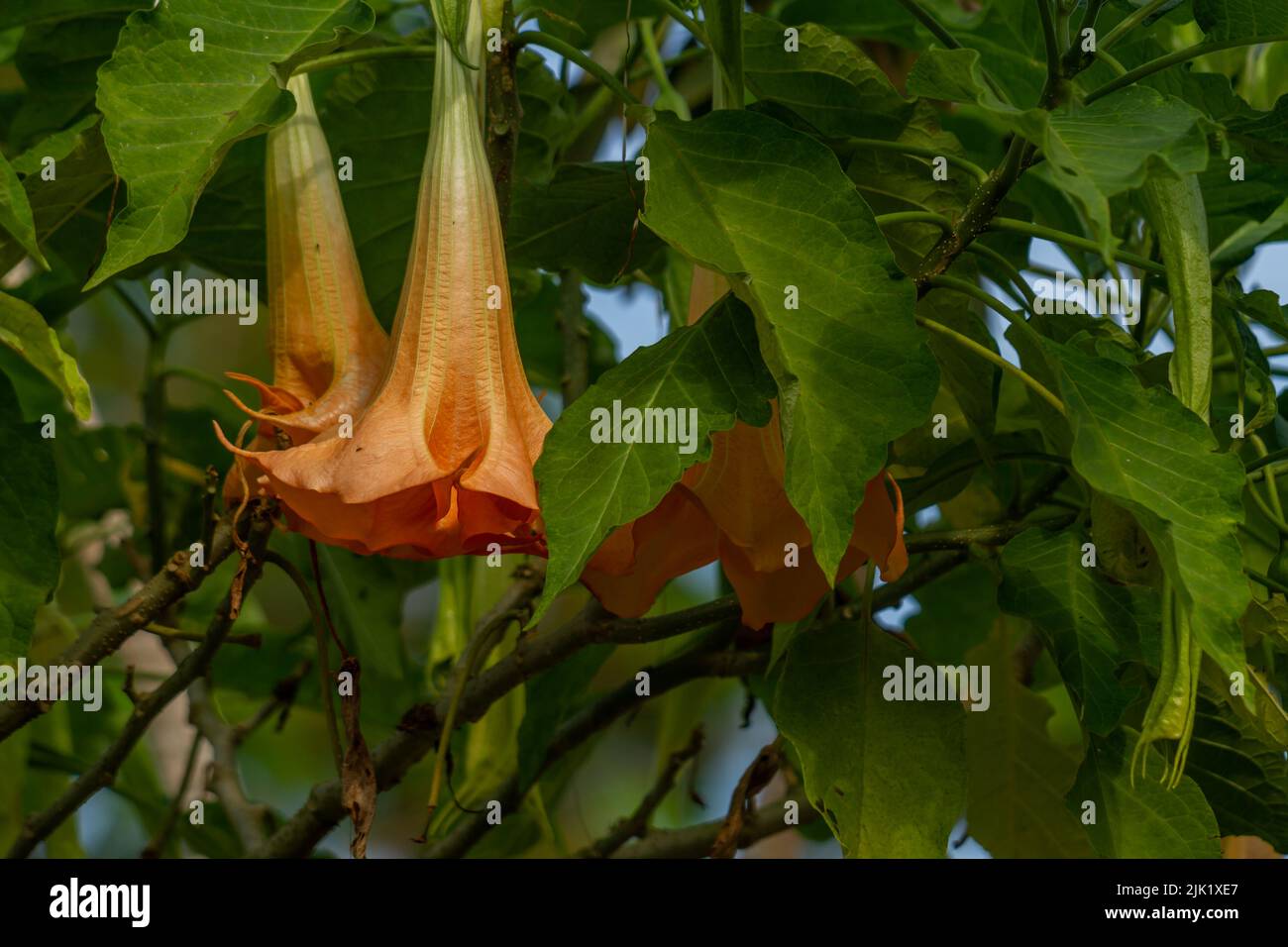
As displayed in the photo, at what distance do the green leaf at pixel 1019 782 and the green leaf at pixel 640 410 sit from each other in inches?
20.3

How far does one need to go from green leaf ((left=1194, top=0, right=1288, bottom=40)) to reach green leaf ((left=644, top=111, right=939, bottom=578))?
287 mm

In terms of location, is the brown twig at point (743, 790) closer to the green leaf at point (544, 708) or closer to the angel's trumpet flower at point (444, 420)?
the green leaf at point (544, 708)

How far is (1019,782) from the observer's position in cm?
124

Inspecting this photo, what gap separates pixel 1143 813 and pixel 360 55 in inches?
29.5

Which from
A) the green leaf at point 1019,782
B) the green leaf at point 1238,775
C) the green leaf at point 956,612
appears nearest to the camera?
the green leaf at point 1238,775

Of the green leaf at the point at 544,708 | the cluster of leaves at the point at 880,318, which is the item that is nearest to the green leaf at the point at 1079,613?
the cluster of leaves at the point at 880,318

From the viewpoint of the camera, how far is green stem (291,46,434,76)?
3.10 feet

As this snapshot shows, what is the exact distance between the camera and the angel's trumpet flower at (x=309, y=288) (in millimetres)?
944

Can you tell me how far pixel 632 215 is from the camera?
3.70 ft

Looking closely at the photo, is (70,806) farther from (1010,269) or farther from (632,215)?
(1010,269)

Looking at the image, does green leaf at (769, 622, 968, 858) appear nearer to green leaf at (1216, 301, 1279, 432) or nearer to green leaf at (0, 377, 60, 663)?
green leaf at (1216, 301, 1279, 432)

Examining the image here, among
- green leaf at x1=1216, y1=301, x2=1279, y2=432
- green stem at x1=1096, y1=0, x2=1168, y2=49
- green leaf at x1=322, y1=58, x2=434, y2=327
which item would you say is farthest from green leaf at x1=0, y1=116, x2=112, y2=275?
green leaf at x1=1216, y1=301, x2=1279, y2=432

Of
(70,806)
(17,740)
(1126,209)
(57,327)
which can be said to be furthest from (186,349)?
(1126,209)

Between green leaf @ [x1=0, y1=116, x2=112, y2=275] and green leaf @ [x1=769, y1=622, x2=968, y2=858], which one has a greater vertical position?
green leaf @ [x1=0, y1=116, x2=112, y2=275]
